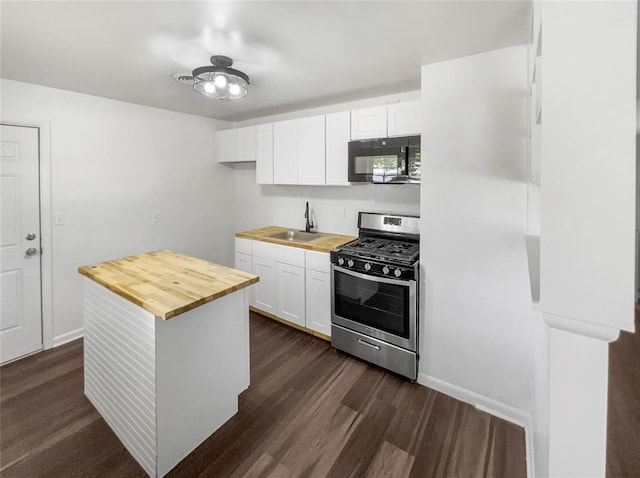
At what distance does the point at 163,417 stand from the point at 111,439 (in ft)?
1.99

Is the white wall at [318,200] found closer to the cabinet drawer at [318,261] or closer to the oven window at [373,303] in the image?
the cabinet drawer at [318,261]

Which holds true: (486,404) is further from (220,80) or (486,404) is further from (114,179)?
(114,179)

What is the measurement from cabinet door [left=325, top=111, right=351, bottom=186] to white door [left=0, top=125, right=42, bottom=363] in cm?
259

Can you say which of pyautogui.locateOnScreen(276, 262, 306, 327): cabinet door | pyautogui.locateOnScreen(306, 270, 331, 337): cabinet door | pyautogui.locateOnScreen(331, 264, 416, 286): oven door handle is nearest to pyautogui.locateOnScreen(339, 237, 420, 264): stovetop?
pyautogui.locateOnScreen(331, 264, 416, 286): oven door handle

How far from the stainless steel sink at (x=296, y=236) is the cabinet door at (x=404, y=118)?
146 cm

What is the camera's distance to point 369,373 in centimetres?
257

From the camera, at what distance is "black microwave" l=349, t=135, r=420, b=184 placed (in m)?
2.52

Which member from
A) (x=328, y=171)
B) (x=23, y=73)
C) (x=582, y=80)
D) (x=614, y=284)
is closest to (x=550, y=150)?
(x=582, y=80)

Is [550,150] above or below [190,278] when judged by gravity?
above

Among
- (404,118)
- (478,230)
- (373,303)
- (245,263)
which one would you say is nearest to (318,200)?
(245,263)

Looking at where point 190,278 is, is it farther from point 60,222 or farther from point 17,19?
point 60,222

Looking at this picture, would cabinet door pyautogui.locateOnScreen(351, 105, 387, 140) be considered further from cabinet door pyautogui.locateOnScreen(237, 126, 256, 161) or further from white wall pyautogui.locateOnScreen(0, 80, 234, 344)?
white wall pyautogui.locateOnScreen(0, 80, 234, 344)

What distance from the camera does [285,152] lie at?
3.44 metres

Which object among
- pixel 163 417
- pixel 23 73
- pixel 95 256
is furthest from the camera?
pixel 95 256
